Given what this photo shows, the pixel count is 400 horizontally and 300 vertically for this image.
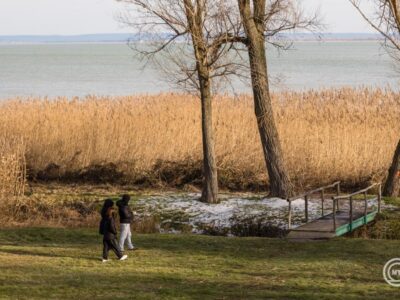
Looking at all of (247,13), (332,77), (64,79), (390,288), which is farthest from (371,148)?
(64,79)

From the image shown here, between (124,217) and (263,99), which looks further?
(263,99)

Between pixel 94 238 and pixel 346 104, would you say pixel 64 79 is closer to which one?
pixel 346 104

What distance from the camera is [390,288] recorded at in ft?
41.7

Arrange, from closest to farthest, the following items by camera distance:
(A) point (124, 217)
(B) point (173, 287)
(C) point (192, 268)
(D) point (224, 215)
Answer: (B) point (173, 287) → (C) point (192, 268) → (A) point (124, 217) → (D) point (224, 215)

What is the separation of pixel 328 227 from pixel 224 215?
12.3ft

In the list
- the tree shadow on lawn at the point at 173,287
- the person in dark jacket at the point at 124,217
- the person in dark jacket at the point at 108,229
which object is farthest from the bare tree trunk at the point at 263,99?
the tree shadow on lawn at the point at 173,287

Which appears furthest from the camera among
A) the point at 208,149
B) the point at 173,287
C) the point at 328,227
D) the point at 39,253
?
the point at 208,149

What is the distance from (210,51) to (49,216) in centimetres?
530

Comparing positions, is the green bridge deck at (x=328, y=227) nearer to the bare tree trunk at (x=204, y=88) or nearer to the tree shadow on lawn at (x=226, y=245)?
the tree shadow on lawn at (x=226, y=245)

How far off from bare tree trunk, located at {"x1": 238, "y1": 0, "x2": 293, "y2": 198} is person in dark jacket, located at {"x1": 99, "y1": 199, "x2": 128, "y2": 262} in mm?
8104

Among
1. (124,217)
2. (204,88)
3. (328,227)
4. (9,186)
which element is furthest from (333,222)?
(9,186)

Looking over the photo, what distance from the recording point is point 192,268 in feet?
46.6

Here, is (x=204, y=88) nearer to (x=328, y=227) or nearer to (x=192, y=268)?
(x=328, y=227)

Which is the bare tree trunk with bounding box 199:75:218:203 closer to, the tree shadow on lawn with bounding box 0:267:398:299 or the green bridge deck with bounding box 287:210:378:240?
the green bridge deck with bounding box 287:210:378:240
